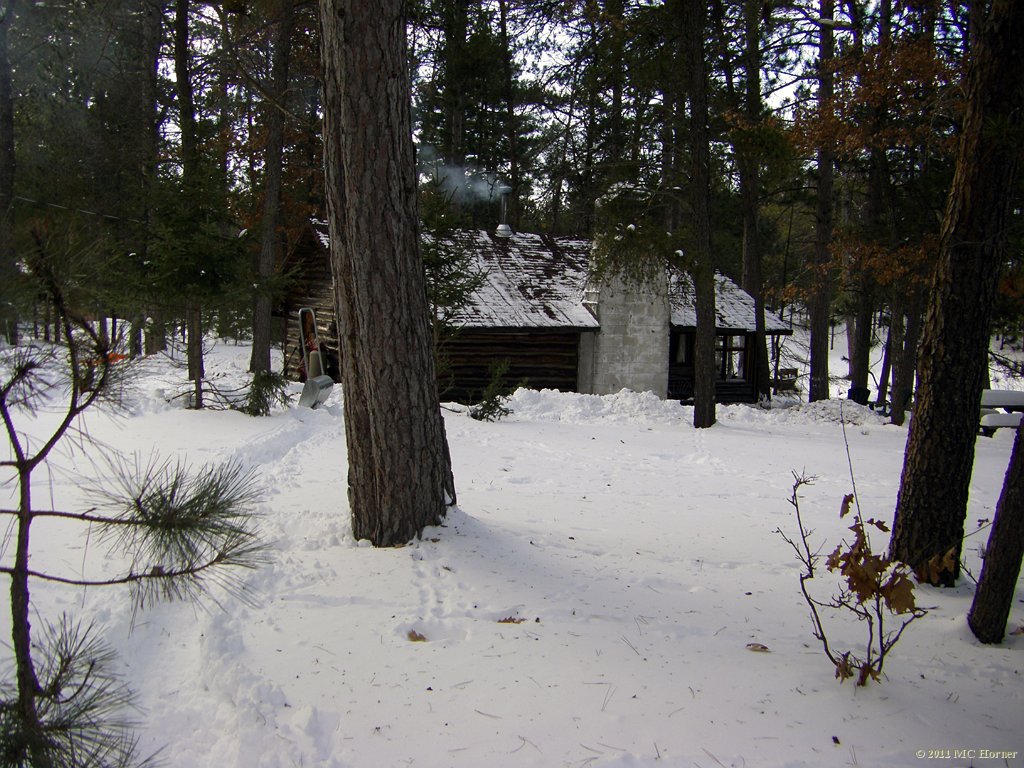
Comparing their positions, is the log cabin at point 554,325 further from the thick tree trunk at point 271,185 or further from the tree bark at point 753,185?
the thick tree trunk at point 271,185

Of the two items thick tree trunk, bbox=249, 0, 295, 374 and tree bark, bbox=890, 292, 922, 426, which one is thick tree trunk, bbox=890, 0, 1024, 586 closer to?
tree bark, bbox=890, 292, 922, 426

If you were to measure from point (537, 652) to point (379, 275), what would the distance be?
2672 millimetres

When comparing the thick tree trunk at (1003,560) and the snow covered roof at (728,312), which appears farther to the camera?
the snow covered roof at (728,312)

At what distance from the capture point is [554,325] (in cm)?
1919

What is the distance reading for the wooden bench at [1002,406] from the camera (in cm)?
1350

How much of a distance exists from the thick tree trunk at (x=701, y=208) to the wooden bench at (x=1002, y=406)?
4.84 m

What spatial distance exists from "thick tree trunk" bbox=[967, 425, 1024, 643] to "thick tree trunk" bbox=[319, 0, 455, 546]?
3367mm

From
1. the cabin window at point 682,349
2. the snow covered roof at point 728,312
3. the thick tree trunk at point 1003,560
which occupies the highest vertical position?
the snow covered roof at point 728,312

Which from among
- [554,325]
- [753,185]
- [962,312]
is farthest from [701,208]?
[962,312]

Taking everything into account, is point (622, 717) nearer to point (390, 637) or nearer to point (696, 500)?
point (390, 637)

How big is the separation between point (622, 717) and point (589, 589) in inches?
58.4

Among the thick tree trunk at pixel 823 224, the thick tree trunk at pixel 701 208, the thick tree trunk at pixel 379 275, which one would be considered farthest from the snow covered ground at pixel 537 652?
the thick tree trunk at pixel 823 224

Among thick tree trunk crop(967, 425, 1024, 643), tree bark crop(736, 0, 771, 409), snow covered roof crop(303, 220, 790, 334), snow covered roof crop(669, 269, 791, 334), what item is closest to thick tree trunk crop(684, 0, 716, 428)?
tree bark crop(736, 0, 771, 409)

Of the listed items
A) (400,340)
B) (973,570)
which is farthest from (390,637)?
(973,570)
